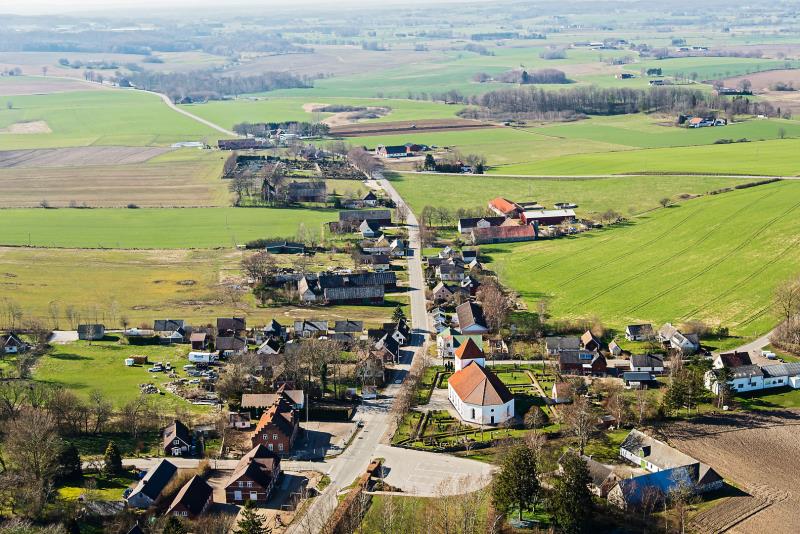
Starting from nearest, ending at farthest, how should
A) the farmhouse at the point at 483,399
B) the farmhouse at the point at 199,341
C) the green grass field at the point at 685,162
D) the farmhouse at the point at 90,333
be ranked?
the farmhouse at the point at 483,399 → the farmhouse at the point at 199,341 → the farmhouse at the point at 90,333 → the green grass field at the point at 685,162

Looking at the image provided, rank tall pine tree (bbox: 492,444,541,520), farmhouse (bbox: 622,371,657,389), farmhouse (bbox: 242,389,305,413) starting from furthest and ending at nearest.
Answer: farmhouse (bbox: 622,371,657,389)
farmhouse (bbox: 242,389,305,413)
tall pine tree (bbox: 492,444,541,520)

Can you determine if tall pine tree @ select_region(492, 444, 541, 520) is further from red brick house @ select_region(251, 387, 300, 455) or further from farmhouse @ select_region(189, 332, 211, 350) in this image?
farmhouse @ select_region(189, 332, 211, 350)

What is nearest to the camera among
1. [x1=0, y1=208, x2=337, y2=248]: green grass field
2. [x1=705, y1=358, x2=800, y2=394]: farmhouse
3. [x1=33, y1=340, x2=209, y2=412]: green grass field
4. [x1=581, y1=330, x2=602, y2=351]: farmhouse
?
[x1=705, y1=358, x2=800, y2=394]: farmhouse

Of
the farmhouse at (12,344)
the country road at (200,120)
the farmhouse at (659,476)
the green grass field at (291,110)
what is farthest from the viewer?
the green grass field at (291,110)

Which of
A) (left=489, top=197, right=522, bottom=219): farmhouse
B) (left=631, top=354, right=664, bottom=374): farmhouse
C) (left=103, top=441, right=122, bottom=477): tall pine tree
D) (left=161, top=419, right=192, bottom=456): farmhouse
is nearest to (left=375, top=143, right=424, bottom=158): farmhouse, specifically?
(left=489, top=197, right=522, bottom=219): farmhouse

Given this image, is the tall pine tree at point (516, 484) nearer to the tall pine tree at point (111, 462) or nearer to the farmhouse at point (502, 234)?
the tall pine tree at point (111, 462)

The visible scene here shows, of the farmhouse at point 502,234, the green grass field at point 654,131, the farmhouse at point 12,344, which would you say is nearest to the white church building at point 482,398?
the farmhouse at point 12,344
